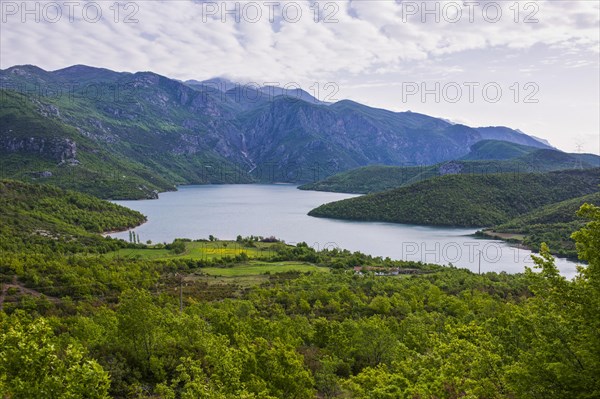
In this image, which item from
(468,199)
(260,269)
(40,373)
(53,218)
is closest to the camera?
(40,373)

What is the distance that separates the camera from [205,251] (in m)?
94.1

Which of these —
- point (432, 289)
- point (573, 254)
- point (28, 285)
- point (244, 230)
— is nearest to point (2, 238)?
point (28, 285)

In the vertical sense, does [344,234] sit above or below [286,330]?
below

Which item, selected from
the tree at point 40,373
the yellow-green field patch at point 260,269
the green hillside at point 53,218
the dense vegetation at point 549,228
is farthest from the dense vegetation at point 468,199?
the tree at point 40,373

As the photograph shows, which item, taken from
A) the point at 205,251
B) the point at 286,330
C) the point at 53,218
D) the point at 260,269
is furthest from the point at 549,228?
the point at 53,218

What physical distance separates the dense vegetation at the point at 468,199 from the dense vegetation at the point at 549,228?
978 centimetres

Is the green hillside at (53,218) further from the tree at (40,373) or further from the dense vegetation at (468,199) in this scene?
the tree at (40,373)

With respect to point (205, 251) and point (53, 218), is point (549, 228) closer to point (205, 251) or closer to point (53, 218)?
point (205, 251)

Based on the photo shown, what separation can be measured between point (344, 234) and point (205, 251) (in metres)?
47.6

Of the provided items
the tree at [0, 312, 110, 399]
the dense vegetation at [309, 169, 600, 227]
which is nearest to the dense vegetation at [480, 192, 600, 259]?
the dense vegetation at [309, 169, 600, 227]

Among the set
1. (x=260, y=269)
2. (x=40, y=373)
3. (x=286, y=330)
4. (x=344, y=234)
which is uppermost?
(x=40, y=373)

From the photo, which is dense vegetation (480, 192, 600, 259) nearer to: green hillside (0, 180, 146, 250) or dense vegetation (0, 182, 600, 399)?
dense vegetation (0, 182, 600, 399)

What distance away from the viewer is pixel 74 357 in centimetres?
1173

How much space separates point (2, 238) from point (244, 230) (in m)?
63.4
